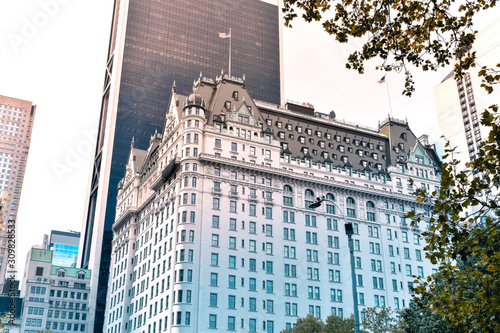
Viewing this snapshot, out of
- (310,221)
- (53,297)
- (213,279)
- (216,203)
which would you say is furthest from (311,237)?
(53,297)

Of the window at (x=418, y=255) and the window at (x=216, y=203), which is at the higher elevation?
the window at (x=216, y=203)

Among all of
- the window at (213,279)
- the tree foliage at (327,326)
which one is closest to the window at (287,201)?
the window at (213,279)

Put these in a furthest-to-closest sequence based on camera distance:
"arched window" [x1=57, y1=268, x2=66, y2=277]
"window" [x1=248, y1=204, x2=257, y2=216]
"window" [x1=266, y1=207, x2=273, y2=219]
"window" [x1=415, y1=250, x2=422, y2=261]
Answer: "arched window" [x1=57, y1=268, x2=66, y2=277], "window" [x1=415, y1=250, x2=422, y2=261], "window" [x1=266, y1=207, x2=273, y2=219], "window" [x1=248, y1=204, x2=257, y2=216]

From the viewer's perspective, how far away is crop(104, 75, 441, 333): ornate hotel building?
314 ft

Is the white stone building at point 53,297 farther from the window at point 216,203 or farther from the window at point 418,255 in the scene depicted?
the window at point 418,255

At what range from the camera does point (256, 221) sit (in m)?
103

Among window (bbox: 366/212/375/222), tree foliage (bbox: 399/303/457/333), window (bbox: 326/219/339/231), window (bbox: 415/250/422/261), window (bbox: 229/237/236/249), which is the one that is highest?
window (bbox: 366/212/375/222)

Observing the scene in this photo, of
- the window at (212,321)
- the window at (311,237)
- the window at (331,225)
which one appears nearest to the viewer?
the window at (212,321)

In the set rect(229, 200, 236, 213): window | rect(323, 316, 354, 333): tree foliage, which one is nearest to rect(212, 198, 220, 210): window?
rect(229, 200, 236, 213): window

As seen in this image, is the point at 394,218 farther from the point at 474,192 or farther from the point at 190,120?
the point at 474,192

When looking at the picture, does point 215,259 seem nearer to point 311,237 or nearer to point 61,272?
point 311,237

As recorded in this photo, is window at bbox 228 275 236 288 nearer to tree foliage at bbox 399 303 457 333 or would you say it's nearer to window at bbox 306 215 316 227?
window at bbox 306 215 316 227

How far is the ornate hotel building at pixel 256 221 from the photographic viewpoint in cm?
9569

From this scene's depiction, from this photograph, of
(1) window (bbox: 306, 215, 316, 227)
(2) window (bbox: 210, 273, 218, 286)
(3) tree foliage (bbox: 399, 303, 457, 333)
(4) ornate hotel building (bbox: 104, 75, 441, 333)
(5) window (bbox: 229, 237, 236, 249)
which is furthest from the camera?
(1) window (bbox: 306, 215, 316, 227)
